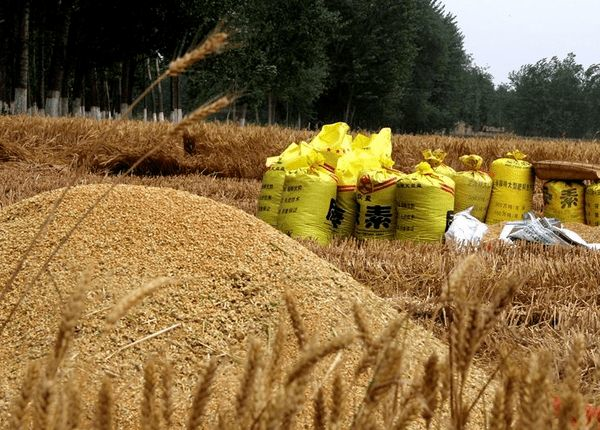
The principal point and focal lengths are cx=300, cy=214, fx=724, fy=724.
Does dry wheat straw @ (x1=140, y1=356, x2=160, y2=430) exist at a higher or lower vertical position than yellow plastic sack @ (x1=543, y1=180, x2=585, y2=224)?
higher

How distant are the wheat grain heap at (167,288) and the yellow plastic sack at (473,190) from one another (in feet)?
Answer: 7.23

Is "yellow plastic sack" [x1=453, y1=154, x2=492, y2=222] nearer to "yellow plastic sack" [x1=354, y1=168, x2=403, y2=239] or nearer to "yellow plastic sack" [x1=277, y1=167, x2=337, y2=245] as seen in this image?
"yellow plastic sack" [x1=354, y1=168, x2=403, y2=239]

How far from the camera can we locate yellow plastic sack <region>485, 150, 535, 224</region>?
446cm

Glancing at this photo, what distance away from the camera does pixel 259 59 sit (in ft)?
78.5

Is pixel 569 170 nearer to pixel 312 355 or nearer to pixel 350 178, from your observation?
pixel 350 178

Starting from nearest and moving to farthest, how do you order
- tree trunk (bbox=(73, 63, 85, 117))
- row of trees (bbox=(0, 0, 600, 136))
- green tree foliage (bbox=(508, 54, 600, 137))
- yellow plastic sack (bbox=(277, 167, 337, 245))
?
yellow plastic sack (bbox=(277, 167, 337, 245)), row of trees (bbox=(0, 0, 600, 136)), tree trunk (bbox=(73, 63, 85, 117)), green tree foliage (bbox=(508, 54, 600, 137))

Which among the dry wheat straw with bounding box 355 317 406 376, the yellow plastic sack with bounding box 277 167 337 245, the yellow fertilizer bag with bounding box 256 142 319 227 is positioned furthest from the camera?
the yellow fertilizer bag with bounding box 256 142 319 227

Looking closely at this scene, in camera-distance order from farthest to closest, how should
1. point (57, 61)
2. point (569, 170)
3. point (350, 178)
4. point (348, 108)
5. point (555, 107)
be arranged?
1. point (555, 107)
2. point (348, 108)
3. point (57, 61)
4. point (569, 170)
5. point (350, 178)

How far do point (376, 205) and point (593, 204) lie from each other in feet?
4.80

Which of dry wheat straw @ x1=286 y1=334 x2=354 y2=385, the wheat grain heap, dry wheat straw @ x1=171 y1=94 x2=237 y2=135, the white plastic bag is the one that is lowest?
the white plastic bag

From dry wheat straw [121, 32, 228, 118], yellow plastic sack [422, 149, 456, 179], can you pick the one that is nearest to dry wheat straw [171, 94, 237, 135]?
dry wheat straw [121, 32, 228, 118]

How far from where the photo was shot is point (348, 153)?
410cm

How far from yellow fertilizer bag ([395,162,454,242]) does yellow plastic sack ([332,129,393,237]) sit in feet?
0.87

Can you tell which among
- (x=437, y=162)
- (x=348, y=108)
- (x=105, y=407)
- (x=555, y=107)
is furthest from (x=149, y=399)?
(x=555, y=107)
